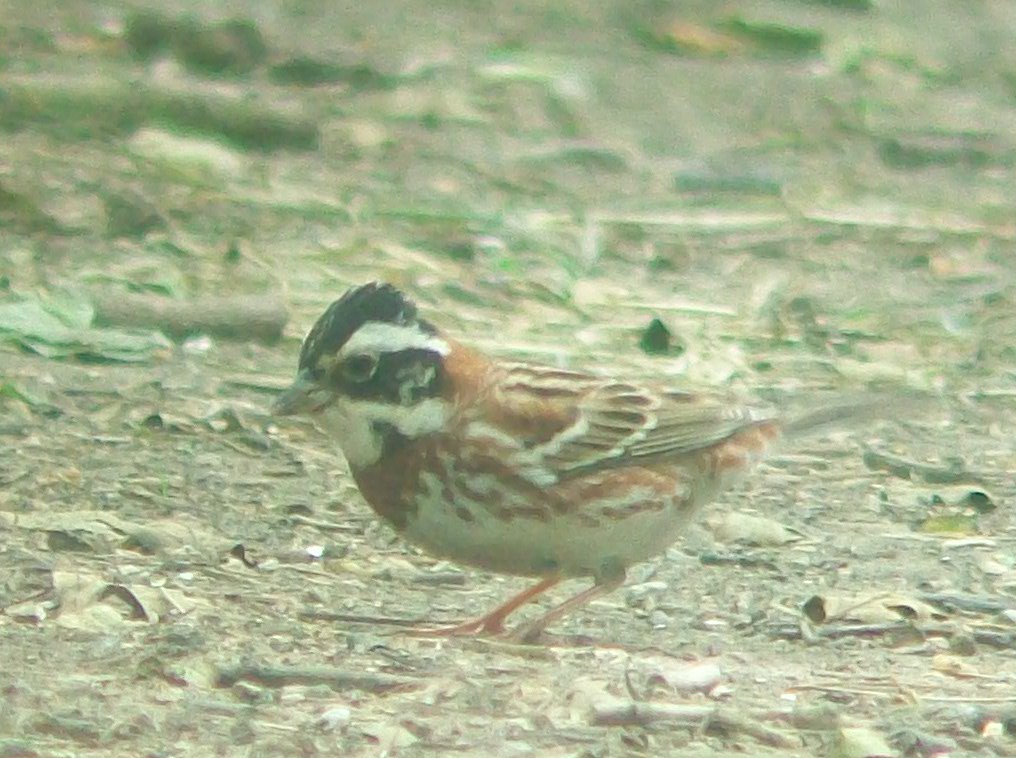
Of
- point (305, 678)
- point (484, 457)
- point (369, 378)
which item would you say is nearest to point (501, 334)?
point (369, 378)

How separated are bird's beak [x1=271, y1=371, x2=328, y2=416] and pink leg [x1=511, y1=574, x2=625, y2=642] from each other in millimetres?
774

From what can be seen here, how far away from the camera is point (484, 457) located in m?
5.71

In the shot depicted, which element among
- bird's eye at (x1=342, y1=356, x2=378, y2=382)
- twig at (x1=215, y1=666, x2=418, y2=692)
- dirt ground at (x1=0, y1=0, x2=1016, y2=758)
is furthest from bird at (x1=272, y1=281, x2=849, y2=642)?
twig at (x1=215, y1=666, x2=418, y2=692)

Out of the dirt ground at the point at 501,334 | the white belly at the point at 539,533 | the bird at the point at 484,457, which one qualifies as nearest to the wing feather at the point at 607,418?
the bird at the point at 484,457

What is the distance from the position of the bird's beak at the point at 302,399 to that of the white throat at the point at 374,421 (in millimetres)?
43

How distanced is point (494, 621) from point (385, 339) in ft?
2.54

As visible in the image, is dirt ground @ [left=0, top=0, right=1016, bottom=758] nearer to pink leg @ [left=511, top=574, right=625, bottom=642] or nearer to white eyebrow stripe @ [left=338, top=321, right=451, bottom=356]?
pink leg @ [left=511, top=574, right=625, bottom=642]

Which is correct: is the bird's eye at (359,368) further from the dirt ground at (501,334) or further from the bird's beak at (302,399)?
the dirt ground at (501,334)

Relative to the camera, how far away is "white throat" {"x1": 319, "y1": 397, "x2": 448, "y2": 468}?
577cm

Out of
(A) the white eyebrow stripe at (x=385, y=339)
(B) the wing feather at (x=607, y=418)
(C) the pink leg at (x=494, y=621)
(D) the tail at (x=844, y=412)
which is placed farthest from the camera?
(D) the tail at (x=844, y=412)

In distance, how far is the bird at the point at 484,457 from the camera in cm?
570

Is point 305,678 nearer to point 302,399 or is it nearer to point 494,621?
point 494,621

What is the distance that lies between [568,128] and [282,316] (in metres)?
3.79

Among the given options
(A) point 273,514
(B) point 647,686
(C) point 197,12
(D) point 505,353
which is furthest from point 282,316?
(C) point 197,12
